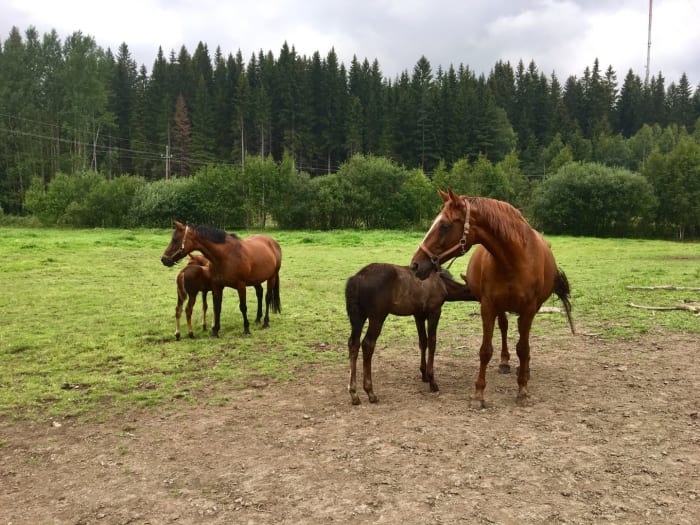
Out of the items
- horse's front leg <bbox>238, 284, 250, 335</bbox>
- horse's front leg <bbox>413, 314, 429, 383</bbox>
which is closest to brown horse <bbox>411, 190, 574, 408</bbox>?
horse's front leg <bbox>413, 314, 429, 383</bbox>

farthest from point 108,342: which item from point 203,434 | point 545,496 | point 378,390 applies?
point 545,496

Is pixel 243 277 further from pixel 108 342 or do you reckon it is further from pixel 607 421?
pixel 607 421

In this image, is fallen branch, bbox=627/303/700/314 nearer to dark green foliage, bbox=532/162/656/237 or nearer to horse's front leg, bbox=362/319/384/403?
horse's front leg, bbox=362/319/384/403

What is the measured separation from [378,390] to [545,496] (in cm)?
275

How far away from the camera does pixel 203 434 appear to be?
492 cm

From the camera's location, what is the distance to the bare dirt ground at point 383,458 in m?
3.52

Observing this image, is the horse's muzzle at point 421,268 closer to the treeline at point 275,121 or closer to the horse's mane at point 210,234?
the horse's mane at point 210,234

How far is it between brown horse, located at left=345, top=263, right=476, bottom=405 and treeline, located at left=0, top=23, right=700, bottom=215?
5753 cm

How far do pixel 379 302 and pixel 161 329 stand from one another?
5.48 metres

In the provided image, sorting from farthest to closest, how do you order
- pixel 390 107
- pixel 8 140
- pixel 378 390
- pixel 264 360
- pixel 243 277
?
1. pixel 390 107
2. pixel 8 140
3. pixel 243 277
4. pixel 264 360
5. pixel 378 390

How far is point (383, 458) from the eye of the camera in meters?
4.29

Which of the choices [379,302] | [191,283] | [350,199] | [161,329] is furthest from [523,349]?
[350,199]

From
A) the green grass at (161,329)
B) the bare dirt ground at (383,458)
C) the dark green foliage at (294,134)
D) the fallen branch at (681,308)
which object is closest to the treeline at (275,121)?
the dark green foliage at (294,134)

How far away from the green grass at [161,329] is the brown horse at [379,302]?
150cm
